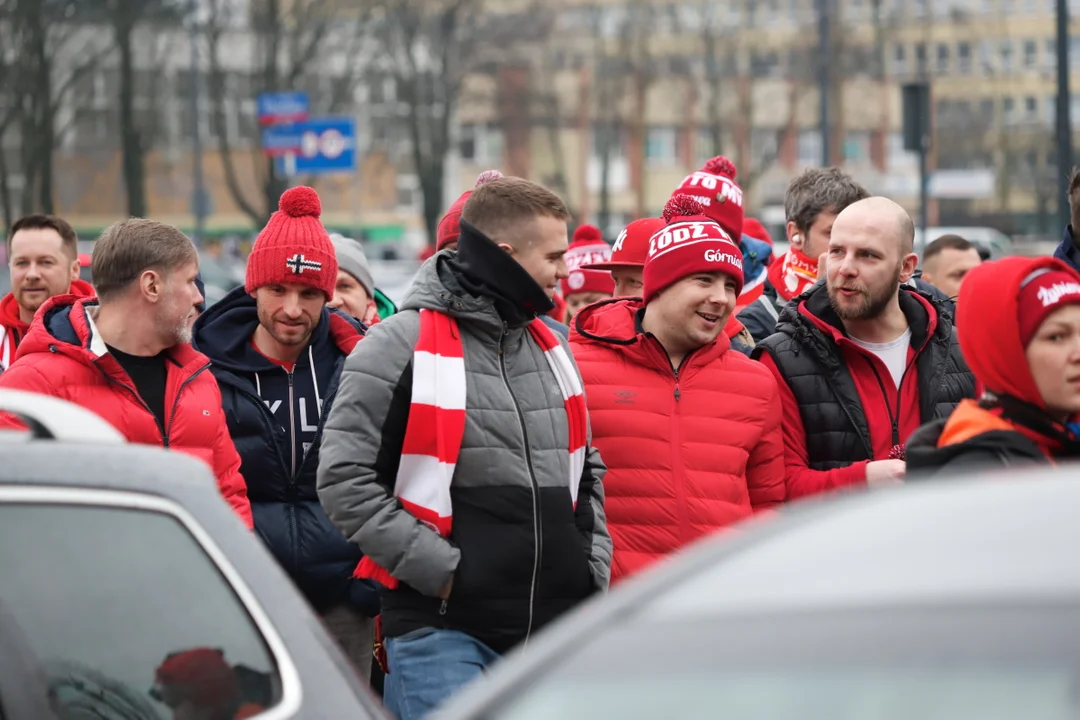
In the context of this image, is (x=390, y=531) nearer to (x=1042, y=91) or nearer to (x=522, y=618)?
(x=522, y=618)

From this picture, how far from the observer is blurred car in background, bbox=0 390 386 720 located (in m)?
2.73

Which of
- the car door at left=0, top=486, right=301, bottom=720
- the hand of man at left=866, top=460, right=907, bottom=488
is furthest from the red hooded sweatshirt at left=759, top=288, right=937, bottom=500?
the car door at left=0, top=486, right=301, bottom=720

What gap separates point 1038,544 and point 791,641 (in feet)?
0.98

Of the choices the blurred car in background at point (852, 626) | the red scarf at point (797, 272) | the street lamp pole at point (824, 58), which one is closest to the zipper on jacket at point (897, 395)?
the red scarf at point (797, 272)

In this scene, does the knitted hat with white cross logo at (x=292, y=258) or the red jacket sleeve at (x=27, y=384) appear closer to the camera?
the red jacket sleeve at (x=27, y=384)

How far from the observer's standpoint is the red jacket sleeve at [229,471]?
4.93 metres

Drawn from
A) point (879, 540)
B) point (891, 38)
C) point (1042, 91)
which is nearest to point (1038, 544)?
point (879, 540)

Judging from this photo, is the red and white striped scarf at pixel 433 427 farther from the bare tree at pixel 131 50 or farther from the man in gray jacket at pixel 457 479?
the bare tree at pixel 131 50

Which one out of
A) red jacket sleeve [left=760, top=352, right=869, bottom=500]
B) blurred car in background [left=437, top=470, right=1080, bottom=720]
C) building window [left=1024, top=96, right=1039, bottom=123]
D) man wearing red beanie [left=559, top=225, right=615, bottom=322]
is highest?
blurred car in background [left=437, top=470, right=1080, bottom=720]

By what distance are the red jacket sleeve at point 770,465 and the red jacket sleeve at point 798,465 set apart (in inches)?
2.3

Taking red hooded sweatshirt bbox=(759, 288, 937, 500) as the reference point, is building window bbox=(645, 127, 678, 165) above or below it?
below

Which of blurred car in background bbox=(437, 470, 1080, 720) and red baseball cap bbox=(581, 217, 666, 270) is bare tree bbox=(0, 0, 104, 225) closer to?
red baseball cap bbox=(581, 217, 666, 270)

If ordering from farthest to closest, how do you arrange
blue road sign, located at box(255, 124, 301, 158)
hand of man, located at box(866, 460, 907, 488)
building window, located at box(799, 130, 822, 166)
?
building window, located at box(799, 130, 822, 166) < blue road sign, located at box(255, 124, 301, 158) < hand of man, located at box(866, 460, 907, 488)

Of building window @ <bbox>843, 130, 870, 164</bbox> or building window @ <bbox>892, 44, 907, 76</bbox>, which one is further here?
building window @ <bbox>843, 130, 870, 164</bbox>
